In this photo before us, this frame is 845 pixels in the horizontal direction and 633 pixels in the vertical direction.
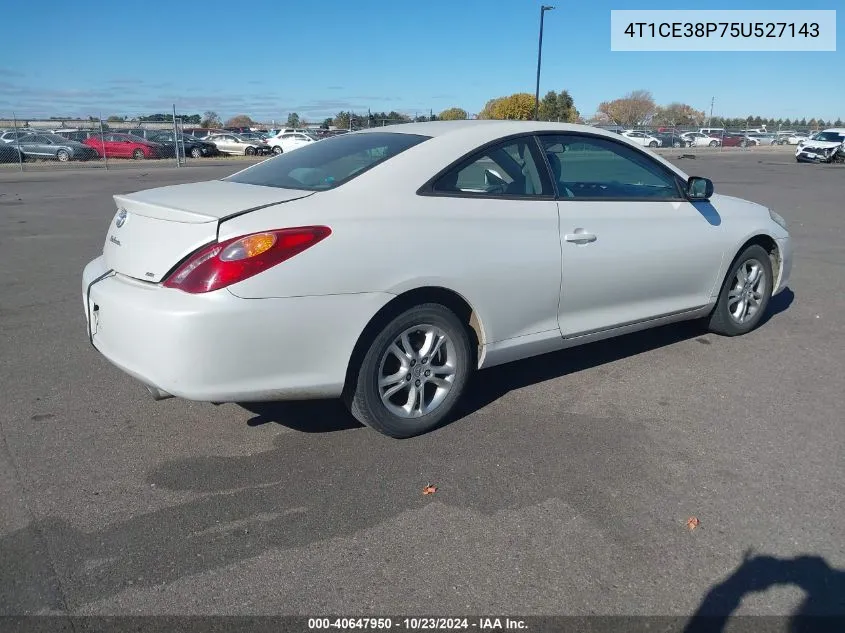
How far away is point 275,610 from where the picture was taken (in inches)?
99.3

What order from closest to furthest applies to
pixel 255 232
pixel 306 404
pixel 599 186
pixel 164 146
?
pixel 255 232 → pixel 306 404 → pixel 599 186 → pixel 164 146

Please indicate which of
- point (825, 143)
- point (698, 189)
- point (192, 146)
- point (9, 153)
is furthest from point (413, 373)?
point (825, 143)

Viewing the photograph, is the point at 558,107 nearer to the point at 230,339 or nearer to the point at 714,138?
the point at 714,138

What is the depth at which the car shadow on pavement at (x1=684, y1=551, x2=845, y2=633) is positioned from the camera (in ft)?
8.14

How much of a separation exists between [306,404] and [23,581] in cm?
187

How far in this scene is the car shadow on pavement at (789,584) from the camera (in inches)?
97.7

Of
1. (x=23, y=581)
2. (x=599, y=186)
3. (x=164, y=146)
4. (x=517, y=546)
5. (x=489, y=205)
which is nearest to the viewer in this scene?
(x=23, y=581)

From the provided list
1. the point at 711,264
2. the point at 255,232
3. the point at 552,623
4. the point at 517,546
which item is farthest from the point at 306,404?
the point at 711,264

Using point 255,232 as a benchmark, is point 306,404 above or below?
below

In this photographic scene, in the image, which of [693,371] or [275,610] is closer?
[275,610]

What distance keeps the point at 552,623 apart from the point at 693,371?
2.90 m

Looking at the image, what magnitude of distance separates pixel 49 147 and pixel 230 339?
108 feet

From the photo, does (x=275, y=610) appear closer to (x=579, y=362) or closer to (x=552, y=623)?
(x=552, y=623)

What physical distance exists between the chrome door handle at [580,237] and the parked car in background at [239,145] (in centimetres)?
3852
